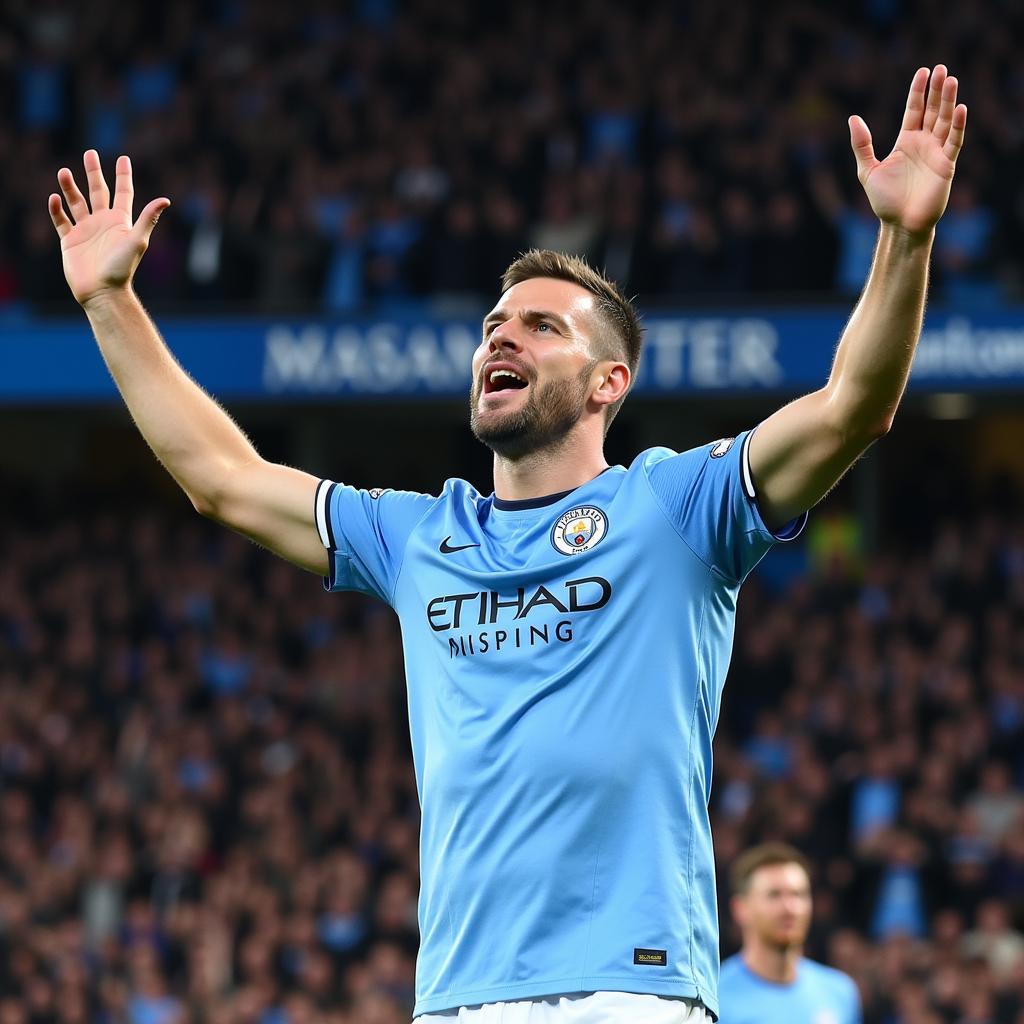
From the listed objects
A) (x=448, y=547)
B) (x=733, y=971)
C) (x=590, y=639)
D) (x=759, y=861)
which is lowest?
(x=733, y=971)

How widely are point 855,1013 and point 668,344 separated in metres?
9.36

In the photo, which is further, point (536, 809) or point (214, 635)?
point (214, 635)

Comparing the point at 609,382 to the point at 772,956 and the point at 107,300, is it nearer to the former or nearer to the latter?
the point at 107,300

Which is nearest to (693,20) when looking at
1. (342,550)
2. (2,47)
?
Result: (2,47)

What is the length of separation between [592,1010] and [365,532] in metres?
1.07

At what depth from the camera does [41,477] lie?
21656 millimetres

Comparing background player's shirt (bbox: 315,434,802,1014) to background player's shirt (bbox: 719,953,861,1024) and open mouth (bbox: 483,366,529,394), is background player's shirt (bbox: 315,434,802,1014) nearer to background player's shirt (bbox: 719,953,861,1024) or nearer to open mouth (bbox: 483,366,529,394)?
open mouth (bbox: 483,366,529,394)

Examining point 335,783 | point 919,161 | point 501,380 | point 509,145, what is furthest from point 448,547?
point 509,145

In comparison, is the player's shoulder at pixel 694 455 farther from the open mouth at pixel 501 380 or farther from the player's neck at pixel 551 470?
the open mouth at pixel 501 380

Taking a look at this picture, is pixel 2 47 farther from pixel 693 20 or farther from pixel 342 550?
pixel 342 550

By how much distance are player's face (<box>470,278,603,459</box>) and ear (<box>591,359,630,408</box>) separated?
Result: 24 millimetres

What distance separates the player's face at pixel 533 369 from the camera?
3723 mm

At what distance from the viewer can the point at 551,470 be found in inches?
149

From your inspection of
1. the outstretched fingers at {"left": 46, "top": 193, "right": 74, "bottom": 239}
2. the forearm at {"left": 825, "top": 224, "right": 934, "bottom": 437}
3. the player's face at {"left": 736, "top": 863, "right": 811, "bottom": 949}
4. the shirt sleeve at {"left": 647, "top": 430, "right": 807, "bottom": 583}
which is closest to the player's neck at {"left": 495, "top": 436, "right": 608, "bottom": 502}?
the shirt sleeve at {"left": 647, "top": 430, "right": 807, "bottom": 583}
